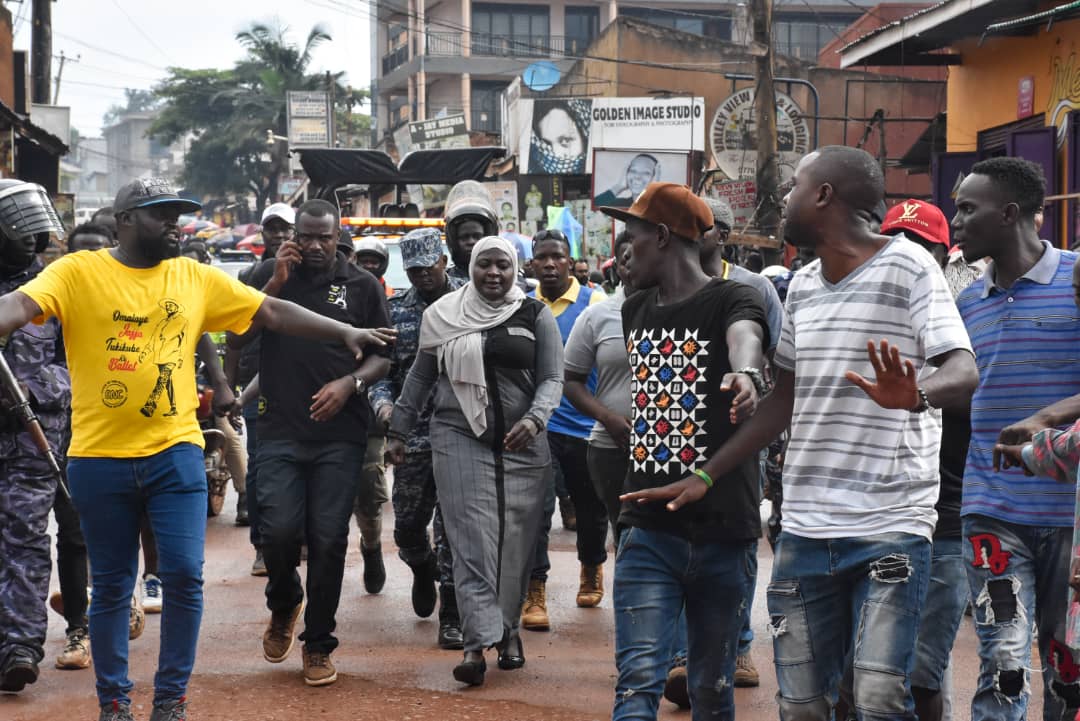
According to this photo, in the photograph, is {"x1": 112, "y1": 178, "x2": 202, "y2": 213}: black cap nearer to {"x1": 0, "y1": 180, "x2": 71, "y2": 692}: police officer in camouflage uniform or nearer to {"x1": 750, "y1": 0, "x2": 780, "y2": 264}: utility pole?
{"x1": 0, "y1": 180, "x2": 71, "y2": 692}: police officer in camouflage uniform

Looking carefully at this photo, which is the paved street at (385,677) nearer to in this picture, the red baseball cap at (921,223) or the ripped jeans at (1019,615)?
the ripped jeans at (1019,615)

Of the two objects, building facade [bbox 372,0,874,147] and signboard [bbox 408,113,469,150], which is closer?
signboard [bbox 408,113,469,150]

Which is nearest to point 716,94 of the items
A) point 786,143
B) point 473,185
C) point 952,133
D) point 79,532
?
point 786,143

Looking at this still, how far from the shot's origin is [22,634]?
646 centimetres

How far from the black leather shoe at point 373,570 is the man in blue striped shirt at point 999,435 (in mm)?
4620

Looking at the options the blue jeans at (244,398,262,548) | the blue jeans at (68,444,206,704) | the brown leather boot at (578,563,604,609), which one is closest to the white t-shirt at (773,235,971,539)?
the blue jeans at (68,444,206,704)

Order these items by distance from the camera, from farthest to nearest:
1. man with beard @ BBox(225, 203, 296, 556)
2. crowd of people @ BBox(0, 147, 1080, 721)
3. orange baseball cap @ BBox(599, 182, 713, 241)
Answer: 1. man with beard @ BBox(225, 203, 296, 556)
2. orange baseball cap @ BBox(599, 182, 713, 241)
3. crowd of people @ BBox(0, 147, 1080, 721)

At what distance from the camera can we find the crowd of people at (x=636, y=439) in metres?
4.16

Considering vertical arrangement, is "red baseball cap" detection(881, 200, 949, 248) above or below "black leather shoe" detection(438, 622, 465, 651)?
above

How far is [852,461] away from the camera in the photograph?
413cm

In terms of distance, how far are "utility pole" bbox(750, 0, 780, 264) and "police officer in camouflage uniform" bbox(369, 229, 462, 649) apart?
496 inches

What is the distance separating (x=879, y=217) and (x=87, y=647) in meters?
4.43

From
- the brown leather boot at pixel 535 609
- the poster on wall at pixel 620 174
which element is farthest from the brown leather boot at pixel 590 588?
the poster on wall at pixel 620 174

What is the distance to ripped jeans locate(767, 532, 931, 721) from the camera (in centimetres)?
405
